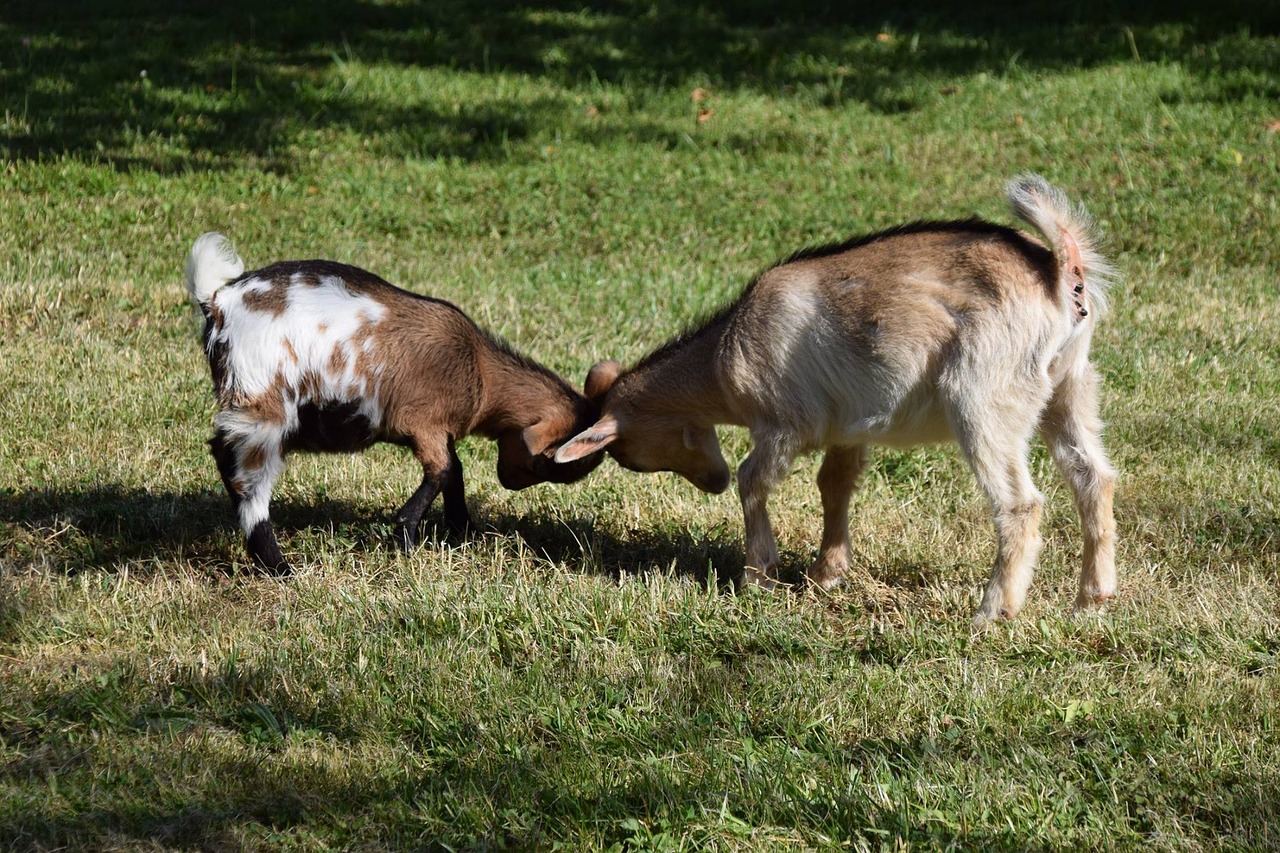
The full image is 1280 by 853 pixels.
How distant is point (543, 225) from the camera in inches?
458

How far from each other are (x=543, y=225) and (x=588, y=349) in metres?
3.28

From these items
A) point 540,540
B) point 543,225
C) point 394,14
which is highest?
point 394,14

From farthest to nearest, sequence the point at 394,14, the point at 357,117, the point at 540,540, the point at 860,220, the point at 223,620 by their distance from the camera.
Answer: the point at 394,14
the point at 357,117
the point at 860,220
the point at 540,540
the point at 223,620

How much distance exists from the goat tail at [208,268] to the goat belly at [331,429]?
63cm

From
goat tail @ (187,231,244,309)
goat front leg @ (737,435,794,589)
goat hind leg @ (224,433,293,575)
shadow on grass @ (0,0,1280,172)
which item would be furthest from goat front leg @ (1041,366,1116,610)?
shadow on grass @ (0,0,1280,172)

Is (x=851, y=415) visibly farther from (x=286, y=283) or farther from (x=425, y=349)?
(x=286, y=283)

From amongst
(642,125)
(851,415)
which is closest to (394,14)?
(642,125)

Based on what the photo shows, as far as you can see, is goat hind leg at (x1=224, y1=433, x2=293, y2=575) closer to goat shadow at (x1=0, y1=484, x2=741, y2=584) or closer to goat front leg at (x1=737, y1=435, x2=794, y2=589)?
goat shadow at (x1=0, y1=484, x2=741, y2=584)

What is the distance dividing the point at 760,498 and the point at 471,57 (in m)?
10.5

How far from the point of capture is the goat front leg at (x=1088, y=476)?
549 cm

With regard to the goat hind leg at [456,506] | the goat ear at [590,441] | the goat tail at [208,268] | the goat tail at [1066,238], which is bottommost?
the goat hind leg at [456,506]

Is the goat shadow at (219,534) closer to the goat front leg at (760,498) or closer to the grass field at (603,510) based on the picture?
the grass field at (603,510)

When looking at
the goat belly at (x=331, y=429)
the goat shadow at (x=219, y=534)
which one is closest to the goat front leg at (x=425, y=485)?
the goat shadow at (x=219, y=534)

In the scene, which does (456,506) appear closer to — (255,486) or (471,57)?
(255,486)
